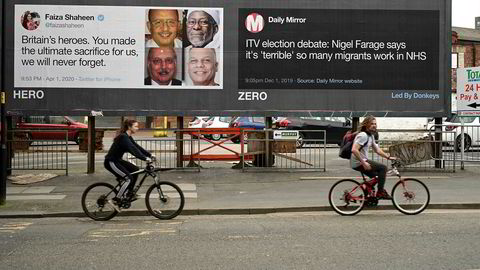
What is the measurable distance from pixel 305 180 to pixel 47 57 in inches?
280

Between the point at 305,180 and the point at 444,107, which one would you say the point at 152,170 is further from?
the point at 444,107

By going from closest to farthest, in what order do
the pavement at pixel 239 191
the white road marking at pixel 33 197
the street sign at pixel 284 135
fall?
the pavement at pixel 239 191 < the white road marking at pixel 33 197 < the street sign at pixel 284 135

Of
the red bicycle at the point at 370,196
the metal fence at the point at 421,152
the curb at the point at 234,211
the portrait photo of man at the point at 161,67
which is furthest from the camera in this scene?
the metal fence at the point at 421,152

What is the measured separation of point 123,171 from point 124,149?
38cm

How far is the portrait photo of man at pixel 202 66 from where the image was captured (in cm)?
1498

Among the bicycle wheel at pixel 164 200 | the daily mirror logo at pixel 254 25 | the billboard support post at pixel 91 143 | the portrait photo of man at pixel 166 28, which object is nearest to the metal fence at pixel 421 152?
the daily mirror logo at pixel 254 25

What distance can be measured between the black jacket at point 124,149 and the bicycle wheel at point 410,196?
4.33m

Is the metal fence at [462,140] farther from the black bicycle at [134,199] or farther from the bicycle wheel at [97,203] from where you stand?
the bicycle wheel at [97,203]

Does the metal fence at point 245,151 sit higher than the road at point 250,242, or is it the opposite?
the metal fence at point 245,151

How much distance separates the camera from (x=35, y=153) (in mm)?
15836

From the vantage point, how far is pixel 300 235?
830cm

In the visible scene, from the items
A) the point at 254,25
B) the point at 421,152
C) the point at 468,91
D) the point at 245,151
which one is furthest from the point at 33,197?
the point at 468,91

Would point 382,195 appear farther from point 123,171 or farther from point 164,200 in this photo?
point 123,171

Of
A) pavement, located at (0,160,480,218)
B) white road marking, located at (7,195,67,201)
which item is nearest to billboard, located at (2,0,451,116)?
pavement, located at (0,160,480,218)
